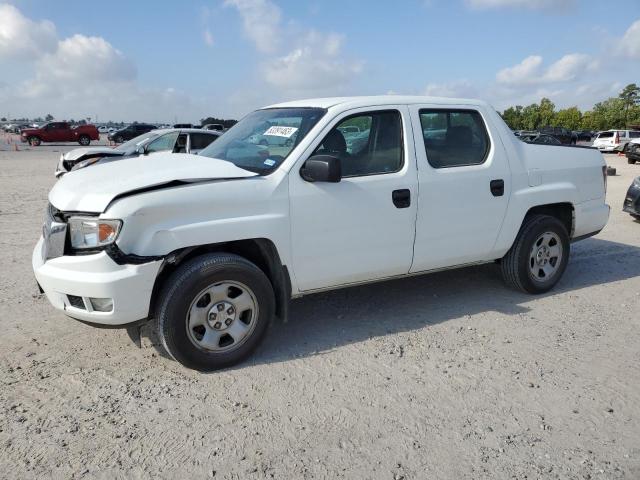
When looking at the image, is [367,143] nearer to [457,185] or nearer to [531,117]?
[457,185]

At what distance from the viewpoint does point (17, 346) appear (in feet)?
12.9

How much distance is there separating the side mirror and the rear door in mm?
890

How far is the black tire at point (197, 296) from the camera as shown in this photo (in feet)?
11.1

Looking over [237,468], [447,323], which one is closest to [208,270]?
[237,468]

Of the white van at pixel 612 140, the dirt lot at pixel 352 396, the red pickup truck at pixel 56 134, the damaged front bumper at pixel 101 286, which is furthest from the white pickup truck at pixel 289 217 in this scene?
the red pickup truck at pixel 56 134

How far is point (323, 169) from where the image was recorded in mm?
3637

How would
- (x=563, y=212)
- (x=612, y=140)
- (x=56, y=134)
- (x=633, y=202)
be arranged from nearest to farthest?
1. (x=563, y=212)
2. (x=633, y=202)
3. (x=612, y=140)
4. (x=56, y=134)

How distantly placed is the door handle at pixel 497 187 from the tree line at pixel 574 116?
64.3 m

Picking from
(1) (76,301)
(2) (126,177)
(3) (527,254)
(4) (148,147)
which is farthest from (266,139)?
(4) (148,147)

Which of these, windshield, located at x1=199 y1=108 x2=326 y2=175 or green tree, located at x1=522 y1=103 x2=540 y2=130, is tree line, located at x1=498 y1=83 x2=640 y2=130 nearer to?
green tree, located at x1=522 y1=103 x2=540 y2=130

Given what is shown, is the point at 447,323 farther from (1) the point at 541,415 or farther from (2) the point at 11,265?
(2) the point at 11,265

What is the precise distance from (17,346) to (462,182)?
3784 millimetres

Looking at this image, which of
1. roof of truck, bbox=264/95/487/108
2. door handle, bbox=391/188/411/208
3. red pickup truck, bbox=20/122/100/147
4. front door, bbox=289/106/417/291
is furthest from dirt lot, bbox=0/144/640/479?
red pickup truck, bbox=20/122/100/147

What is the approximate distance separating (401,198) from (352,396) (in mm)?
1623
